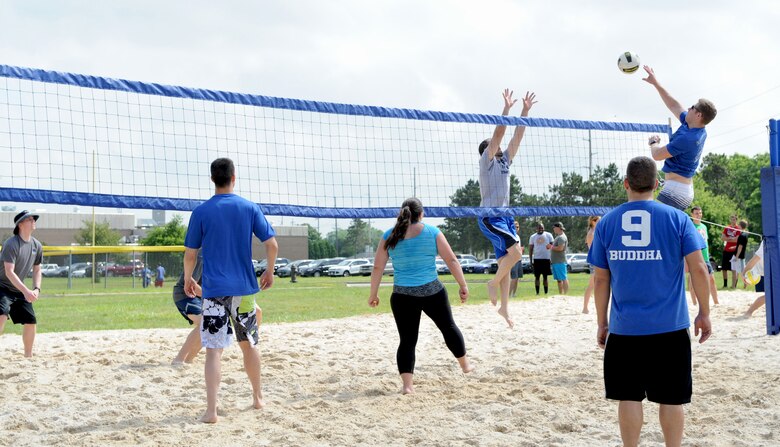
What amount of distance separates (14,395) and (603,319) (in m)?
4.07

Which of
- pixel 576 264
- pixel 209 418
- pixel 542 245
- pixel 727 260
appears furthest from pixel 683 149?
pixel 576 264

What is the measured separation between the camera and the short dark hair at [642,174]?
11.7 feet

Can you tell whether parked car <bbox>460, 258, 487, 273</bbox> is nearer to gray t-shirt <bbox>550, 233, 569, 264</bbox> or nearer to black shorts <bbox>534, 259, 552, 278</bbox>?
black shorts <bbox>534, 259, 552, 278</bbox>

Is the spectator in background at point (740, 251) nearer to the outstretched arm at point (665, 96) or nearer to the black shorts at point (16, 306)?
the outstretched arm at point (665, 96)

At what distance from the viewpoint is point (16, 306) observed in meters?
6.93

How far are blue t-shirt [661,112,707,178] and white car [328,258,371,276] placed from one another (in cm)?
3643

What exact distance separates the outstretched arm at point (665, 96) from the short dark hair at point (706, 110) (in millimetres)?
310

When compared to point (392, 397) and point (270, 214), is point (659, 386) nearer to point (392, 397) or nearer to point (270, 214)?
point (392, 397)

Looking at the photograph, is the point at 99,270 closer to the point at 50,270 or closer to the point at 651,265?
the point at 50,270

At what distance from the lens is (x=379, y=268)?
555cm

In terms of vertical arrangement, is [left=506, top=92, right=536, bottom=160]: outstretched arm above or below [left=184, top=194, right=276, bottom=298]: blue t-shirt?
above

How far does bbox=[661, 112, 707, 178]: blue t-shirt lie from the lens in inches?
221

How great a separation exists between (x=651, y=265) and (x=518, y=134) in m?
4.51

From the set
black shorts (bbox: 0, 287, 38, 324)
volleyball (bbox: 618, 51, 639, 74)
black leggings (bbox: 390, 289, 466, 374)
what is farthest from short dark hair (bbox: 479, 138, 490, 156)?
black shorts (bbox: 0, 287, 38, 324)
